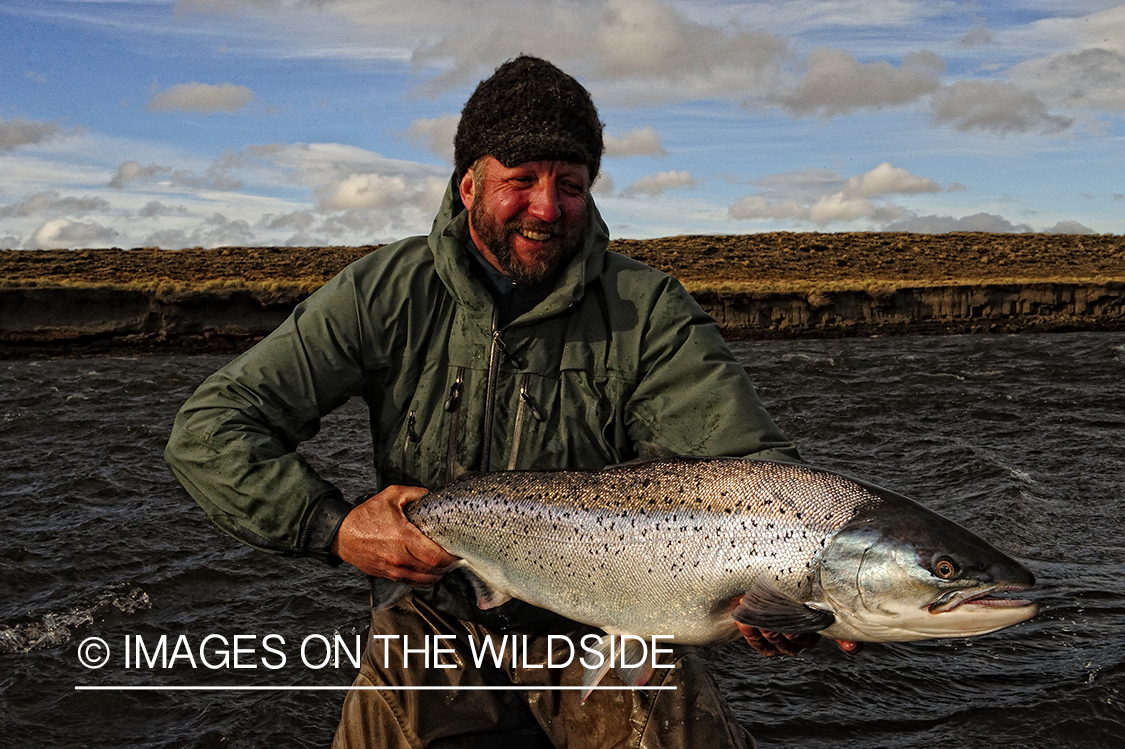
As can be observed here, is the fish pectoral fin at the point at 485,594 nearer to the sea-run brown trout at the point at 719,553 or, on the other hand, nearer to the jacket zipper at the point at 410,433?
the sea-run brown trout at the point at 719,553

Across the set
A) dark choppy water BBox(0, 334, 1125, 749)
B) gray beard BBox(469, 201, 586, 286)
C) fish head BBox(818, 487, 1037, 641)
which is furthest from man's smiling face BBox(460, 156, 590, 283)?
dark choppy water BBox(0, 334, 1125, 749)

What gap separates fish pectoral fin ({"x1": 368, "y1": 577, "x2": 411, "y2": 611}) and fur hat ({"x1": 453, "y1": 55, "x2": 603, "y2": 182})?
147 cm

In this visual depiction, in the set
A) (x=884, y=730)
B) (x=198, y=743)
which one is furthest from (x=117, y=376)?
(x=884, y=730)

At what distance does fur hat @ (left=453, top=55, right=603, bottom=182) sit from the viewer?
11.4ft

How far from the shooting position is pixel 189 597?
7031mm

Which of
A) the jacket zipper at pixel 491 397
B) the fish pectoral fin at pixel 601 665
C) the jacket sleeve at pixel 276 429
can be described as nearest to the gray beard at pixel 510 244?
the jacket zipper at pixel 491 397

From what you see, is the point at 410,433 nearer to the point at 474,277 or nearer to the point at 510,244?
the point at 474,277

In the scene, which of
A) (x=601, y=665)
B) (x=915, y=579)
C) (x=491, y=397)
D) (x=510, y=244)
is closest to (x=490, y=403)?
(x=491, y=397)

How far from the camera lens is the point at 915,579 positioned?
2.72 meters

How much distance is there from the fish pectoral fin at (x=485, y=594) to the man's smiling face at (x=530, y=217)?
104 cm

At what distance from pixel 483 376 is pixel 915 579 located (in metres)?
1.54

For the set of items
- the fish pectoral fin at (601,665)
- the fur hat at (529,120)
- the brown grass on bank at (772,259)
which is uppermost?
the brown grass on bank at (772,259)

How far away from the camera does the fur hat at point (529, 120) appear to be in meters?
3.48

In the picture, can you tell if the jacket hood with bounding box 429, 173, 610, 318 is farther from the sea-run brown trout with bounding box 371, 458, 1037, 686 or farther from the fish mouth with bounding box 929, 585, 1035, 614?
the fish mouth with bounding box 929, 585, 1035, 614
